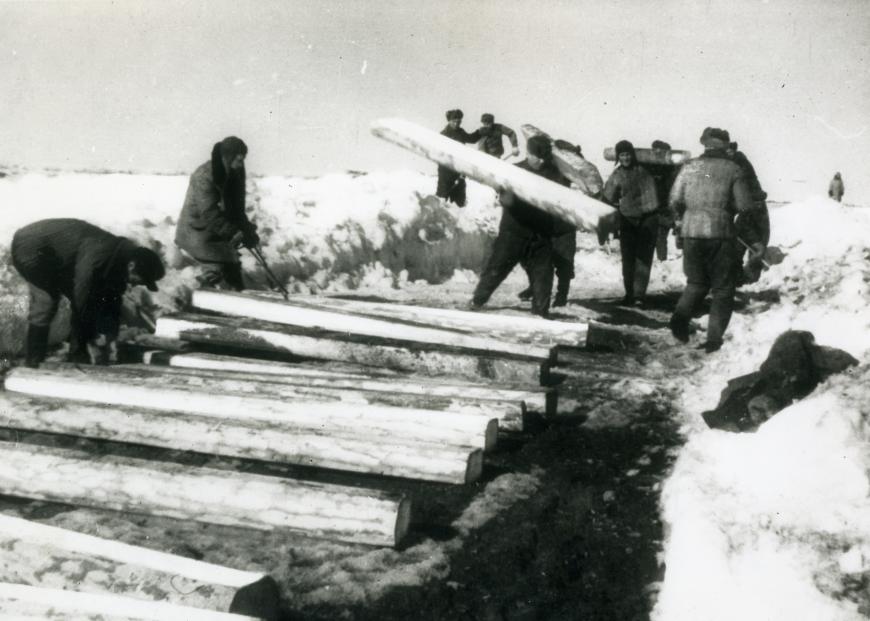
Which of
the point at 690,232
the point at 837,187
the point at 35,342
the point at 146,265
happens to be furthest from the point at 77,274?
Result: the point at 837,187

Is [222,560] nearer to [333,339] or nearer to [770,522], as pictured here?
[770,522]

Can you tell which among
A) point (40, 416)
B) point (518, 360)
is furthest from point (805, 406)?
point (40, 416)

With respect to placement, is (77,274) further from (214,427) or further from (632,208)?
(632,208)

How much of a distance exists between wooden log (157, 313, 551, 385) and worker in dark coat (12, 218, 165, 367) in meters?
0.70

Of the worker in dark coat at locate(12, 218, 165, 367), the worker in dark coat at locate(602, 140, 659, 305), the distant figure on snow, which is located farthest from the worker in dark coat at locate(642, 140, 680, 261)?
the distant figure on snow

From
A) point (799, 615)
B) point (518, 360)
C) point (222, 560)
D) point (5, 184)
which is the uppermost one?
point (5, 184)

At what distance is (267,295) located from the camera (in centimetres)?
777

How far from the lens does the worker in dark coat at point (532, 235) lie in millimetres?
7984

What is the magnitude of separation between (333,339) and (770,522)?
381 cm

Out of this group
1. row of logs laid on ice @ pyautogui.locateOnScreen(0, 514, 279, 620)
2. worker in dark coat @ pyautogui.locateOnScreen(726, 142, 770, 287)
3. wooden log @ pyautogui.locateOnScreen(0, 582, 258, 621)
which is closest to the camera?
wooden log @ pyautogui.locateOnScreen(0, 582, 258, 621)

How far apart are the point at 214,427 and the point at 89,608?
1953 millimetres

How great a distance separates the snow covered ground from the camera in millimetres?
3549

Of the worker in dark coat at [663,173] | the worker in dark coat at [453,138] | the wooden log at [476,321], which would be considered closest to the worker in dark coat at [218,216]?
the wooden log at [476,321]

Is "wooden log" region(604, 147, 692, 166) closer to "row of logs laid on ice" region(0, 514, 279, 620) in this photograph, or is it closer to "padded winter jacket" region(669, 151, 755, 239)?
"padded winter jacket" region(669, 151, 755, 239)
